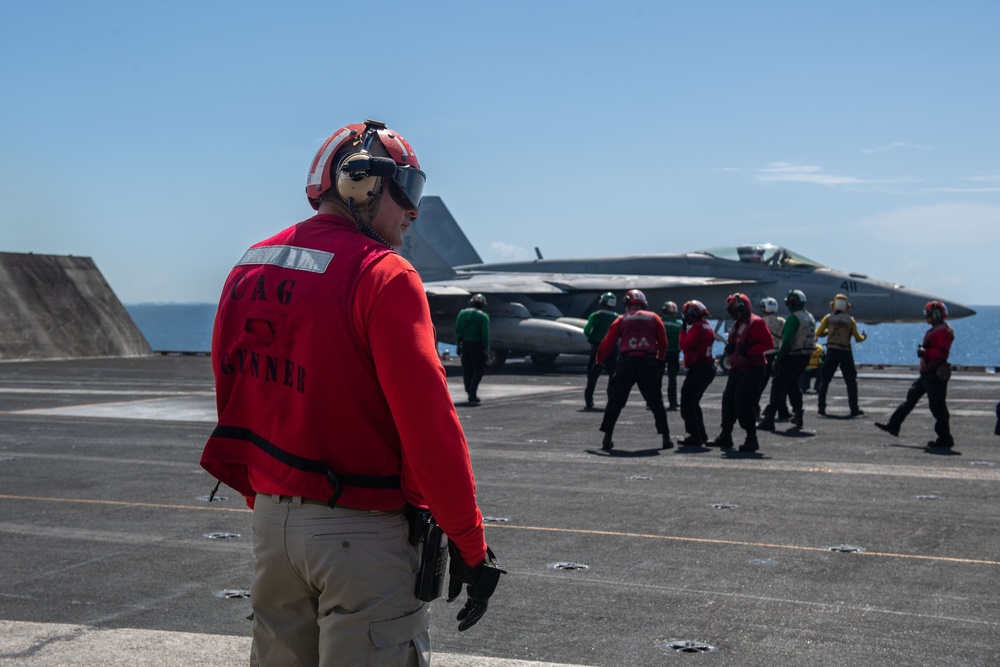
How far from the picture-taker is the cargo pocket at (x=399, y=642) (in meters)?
2.66

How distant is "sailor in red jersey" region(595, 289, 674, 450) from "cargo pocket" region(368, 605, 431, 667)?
33.1 feet

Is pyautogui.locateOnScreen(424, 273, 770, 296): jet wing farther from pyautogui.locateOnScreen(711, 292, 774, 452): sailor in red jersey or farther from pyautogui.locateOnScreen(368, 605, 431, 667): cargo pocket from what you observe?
pyautogui.locateOnScreen(368, 605, 431, 667): cargo pocket

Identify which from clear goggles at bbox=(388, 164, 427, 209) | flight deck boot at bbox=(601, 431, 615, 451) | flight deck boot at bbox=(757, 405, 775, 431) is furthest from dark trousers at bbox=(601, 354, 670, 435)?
clear goggles at bbox=(388, 164, 427, 209)

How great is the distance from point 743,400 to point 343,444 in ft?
35.2

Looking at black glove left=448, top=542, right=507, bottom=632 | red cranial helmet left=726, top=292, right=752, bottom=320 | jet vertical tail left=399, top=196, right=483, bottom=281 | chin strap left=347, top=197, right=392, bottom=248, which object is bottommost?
black glove left=448, top=542, right=507, bottom=632

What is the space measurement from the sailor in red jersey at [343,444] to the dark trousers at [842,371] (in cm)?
1509

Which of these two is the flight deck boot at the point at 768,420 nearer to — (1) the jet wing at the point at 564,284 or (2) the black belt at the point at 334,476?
(2) the black belt at the point at 334,476

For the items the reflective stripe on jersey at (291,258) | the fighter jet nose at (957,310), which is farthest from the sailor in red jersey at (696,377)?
the fighter jet nose at (957,310)

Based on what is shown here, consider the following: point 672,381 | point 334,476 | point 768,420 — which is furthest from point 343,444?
point 672,381

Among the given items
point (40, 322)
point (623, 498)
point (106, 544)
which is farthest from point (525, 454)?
point (40, 322)

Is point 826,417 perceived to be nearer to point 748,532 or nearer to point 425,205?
point 748,532

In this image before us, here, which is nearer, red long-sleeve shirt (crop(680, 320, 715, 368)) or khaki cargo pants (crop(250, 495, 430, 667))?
khaki cargo pants (crop(250, 495, 430, 667))

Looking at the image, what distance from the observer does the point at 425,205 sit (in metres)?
41.8

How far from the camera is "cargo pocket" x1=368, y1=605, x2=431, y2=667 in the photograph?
266cm
